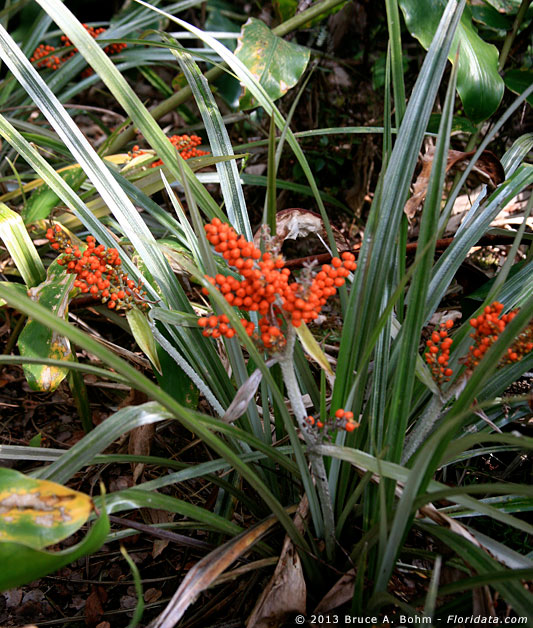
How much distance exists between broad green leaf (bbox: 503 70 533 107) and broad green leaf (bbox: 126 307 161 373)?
1195 mm

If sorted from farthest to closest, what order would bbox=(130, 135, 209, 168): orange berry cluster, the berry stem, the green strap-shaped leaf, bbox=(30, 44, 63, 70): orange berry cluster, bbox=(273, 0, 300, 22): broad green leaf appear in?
bbox=(30, 44, 63, 70): orange berry cluster → bbox=(273, 0, 300, 22): broad green leaf → bbox=(130, 135, 209, 168): orange berry cluster → the berry stem → the green strap-shaped leaf

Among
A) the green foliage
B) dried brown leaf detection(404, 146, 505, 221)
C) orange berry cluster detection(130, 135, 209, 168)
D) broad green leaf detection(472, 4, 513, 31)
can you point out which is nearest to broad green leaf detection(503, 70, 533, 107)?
broad green leaf detection(472, 4, 513, 31)

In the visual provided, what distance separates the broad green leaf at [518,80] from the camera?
1.45 meters

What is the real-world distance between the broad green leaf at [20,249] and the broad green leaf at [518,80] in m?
1.30

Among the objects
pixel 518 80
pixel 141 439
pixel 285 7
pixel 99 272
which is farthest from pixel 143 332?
pixel 285 7

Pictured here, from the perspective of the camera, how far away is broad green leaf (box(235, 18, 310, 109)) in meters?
1.38

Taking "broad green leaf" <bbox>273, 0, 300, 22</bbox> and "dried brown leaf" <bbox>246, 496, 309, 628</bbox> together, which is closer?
"dried brown leaf" <bbox>246, 496, 309, 628</bbox>

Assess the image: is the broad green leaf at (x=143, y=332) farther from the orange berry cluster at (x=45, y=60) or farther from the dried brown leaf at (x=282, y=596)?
the orange berry cluster at (x=45, y=60)

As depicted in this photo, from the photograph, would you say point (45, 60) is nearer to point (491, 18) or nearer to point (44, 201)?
point (44, 201)

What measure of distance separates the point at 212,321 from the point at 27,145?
1.98 feet

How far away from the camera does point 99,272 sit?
86 cm

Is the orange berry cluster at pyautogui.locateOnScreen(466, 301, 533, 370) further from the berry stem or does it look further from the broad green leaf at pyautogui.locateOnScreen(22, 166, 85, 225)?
the broad green leaf at pyautogui.locateOnScreen(22, 166, 85, 225)

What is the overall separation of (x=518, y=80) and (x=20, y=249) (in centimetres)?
136

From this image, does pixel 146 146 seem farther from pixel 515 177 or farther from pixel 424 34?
pixel 515 177
